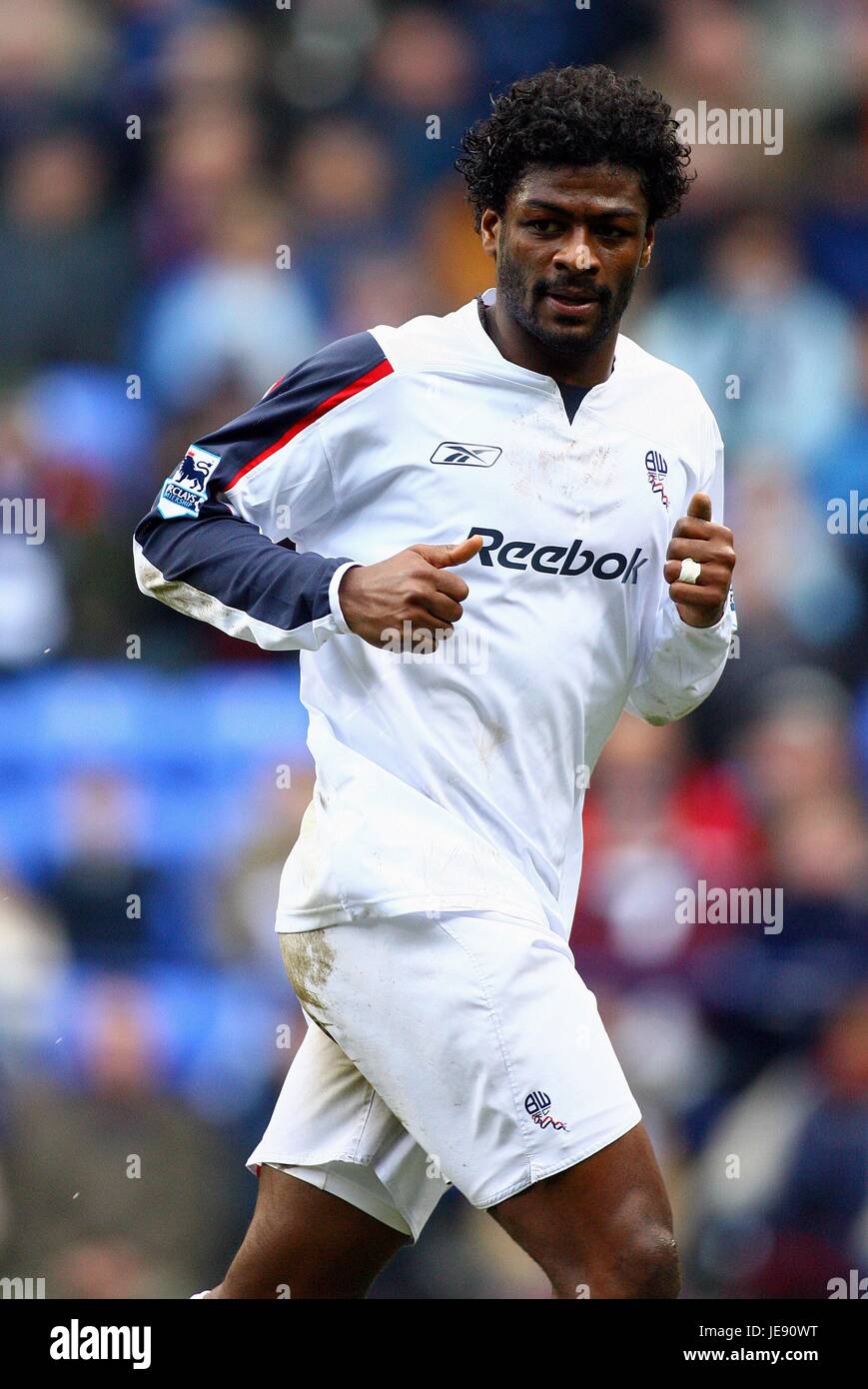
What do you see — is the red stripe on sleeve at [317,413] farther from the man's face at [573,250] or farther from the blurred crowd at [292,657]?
the blurred crowd at [292,657]

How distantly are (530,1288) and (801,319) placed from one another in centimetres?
313

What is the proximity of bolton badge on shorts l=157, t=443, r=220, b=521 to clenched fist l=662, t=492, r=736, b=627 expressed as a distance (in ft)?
2.53

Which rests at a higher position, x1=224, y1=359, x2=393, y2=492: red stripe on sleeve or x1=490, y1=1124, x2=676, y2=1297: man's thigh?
x1=224, y1=359, x2=393, y2=492: red stripe on sleeve

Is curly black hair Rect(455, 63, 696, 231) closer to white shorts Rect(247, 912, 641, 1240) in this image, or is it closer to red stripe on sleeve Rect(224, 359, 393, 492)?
red stripe on sleeve Rect(224, 359, 393, 492)

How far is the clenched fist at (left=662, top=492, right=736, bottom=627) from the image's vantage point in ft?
10.1

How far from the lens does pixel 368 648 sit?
3049mm

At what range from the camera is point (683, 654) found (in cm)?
327

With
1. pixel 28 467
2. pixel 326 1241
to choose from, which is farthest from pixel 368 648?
pixel 28 467

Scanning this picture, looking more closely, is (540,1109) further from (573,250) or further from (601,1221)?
(573,250)

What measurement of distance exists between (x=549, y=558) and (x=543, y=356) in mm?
352

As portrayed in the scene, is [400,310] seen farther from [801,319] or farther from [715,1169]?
[715,1169]

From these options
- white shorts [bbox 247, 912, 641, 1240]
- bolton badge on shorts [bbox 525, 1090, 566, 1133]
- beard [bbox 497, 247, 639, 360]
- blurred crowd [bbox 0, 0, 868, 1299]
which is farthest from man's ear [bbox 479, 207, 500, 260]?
blurred crowd [bbox 0, 0, 868, 1299]
